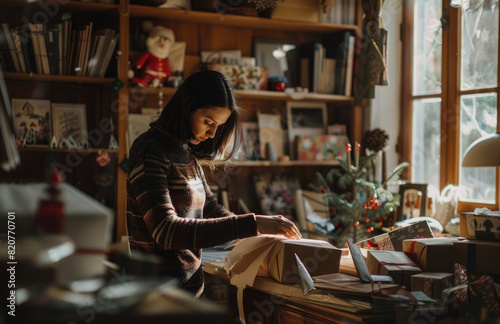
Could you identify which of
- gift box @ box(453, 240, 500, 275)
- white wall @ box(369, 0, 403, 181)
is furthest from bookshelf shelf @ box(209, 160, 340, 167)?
gift box @ box(453, 240, 500, 275)

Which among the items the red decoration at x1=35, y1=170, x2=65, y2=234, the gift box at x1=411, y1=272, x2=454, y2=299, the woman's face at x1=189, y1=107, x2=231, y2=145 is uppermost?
the woman's face at x1=189, y1=107, x2=231, y2=145

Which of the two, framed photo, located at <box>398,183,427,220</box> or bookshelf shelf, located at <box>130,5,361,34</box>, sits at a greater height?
bookshelf shelf, located at <box>130,5,361,34</box>

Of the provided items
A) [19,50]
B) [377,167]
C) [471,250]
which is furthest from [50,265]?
[377,167]

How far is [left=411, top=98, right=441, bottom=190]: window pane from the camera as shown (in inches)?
117

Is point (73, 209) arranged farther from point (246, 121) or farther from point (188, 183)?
point (246, 121)

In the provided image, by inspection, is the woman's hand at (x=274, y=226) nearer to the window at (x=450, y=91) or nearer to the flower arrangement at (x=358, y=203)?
the flower arrangement at (x=358, y=203)

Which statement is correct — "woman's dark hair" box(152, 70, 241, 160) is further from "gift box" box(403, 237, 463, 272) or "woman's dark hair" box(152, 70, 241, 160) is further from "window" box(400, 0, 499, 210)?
"window" box(400, 0, 499, 210)

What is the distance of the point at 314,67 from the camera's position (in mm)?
3141

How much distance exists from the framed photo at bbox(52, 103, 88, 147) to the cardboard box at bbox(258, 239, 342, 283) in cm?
145

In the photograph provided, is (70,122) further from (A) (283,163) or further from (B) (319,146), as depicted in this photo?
(B) (319,146)

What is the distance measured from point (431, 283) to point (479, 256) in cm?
20

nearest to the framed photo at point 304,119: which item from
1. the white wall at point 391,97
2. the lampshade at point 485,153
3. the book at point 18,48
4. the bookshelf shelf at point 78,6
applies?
the white wall at point 391,97

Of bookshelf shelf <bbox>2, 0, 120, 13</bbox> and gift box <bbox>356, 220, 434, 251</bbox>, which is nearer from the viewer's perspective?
gift box <bbox>356, 220, 434, 251</bbox>

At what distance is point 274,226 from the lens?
1.53m
